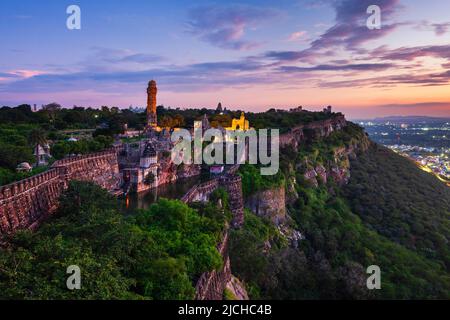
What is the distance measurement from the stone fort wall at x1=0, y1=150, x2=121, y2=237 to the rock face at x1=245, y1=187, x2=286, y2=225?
17096mm

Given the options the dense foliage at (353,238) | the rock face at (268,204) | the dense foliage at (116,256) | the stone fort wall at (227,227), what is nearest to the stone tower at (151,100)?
the dense foliage at (353,238)

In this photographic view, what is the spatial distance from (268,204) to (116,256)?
31410 millimetres

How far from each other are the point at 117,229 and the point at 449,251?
4950 centimetres

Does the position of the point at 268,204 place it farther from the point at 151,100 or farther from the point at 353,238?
the point at 151,100

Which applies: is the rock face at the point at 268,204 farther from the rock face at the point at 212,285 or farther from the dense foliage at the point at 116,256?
the rock face at the point at 212,285

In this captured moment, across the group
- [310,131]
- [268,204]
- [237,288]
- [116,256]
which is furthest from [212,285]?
[310,131]

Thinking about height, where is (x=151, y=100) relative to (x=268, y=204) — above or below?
above

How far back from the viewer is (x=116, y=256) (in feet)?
53.6

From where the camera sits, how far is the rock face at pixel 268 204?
150 feet

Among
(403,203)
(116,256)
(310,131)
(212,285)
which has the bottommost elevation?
(403,203)

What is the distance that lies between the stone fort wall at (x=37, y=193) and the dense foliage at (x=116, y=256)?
3948mm

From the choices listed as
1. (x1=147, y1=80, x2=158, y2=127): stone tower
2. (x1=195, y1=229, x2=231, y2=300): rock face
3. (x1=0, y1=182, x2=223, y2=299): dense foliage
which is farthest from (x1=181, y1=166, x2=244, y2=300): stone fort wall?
(x1=147, y1=80, x2=158, y2=127): stone tower
